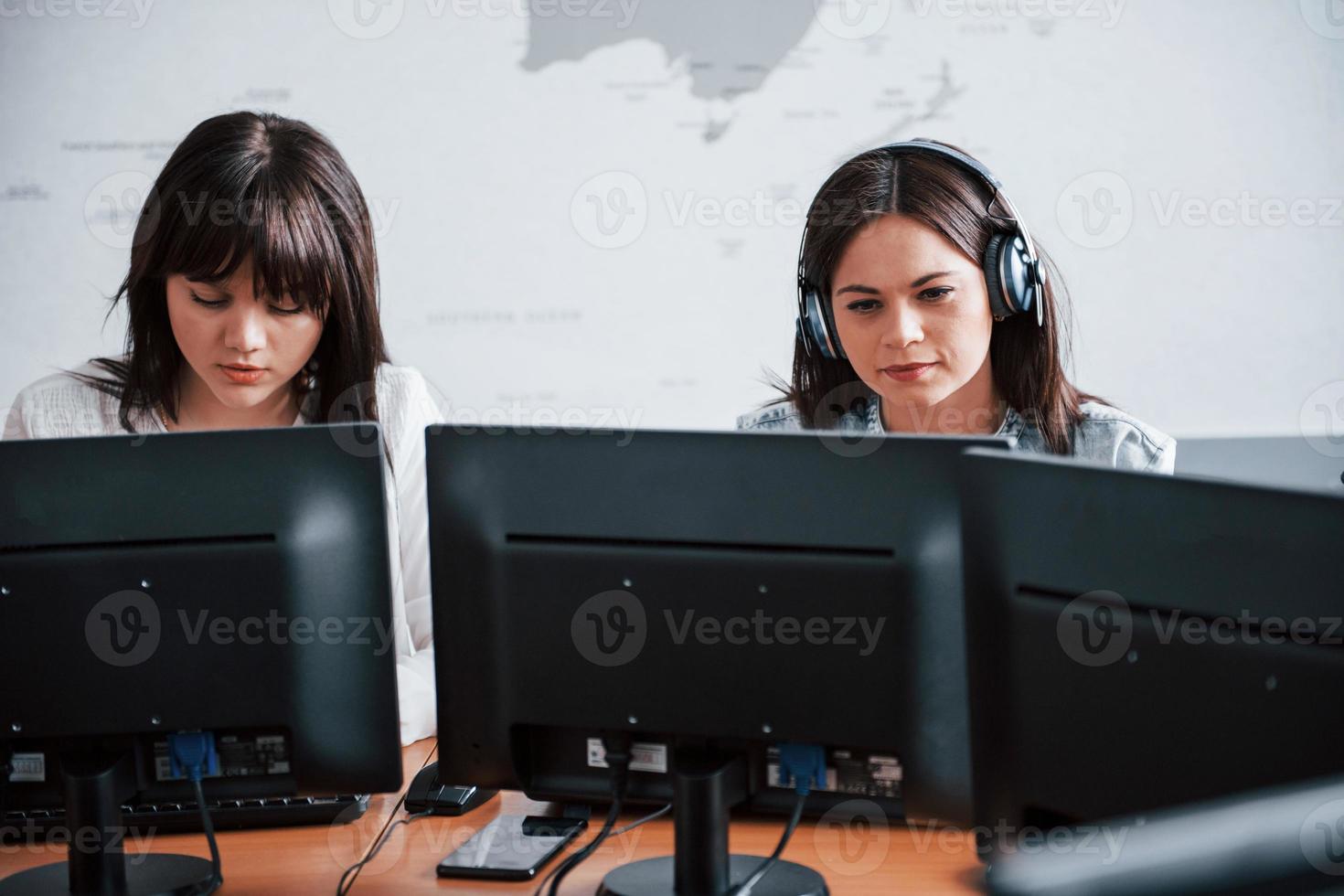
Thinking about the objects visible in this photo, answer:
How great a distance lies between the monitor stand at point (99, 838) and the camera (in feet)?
3.70

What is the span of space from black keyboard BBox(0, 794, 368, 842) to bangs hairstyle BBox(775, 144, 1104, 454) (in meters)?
1.00

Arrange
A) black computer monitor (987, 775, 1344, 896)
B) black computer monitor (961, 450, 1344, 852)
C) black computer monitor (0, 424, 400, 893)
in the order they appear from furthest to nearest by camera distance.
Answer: black computer monitor (0, 424, 400, 893), black computer monitor (961, 450, 1344, 852), black computer monitor (987, 775, 1344, 896)

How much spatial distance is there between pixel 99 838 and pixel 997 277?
4.29 ft

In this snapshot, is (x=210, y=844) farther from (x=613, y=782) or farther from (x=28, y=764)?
(x=613, y=782)

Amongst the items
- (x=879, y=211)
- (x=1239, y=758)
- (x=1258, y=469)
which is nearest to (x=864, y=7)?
(x=879, y=211)

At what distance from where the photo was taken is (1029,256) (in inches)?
67.6

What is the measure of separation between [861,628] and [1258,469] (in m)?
2.01

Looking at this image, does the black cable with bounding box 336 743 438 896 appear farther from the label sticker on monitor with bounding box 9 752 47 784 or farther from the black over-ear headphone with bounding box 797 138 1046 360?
the black over-ear headphone with bounding box 797 138 1046 360

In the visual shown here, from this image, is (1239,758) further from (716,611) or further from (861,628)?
(716,611)

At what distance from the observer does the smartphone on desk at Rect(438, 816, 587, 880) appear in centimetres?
117

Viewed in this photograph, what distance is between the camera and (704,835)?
109cm

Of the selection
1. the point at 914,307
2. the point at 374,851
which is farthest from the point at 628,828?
the point at 914,307

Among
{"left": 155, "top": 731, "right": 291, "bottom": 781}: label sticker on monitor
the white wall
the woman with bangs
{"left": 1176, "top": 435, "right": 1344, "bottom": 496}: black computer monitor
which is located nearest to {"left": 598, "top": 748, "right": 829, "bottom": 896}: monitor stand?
{"left": 155, "top": 731, "right": 291, "bottom": 781}: label sticker on monitor

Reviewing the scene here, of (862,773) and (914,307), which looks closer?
(862,773)
